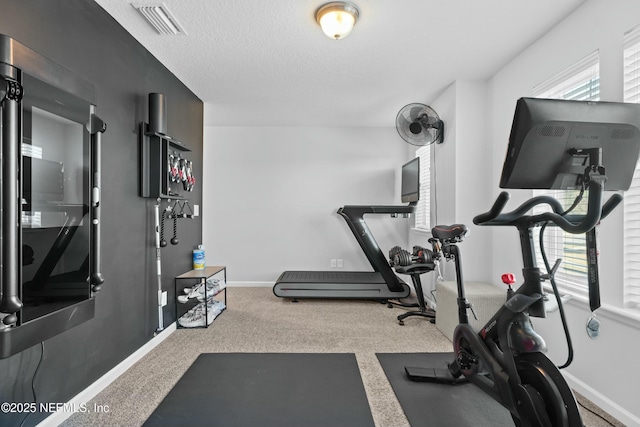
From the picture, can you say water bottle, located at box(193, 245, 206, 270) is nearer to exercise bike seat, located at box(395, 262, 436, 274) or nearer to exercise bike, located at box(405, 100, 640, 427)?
exercise bike seat, located at box(395, 262, 436, 274)

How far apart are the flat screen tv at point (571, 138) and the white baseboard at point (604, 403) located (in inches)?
52.4

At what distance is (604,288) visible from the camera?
5.76ft

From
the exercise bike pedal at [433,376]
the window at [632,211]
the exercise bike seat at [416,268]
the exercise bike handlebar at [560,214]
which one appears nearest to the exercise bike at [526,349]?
the exercise bike handlebar at [560,214]

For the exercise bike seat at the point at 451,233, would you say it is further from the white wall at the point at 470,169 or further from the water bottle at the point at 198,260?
the water bottle at the point at 198,260

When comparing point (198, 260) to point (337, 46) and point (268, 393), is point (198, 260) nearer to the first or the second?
point (268, 393)

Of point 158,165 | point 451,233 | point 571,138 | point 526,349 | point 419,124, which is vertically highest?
point 419,124

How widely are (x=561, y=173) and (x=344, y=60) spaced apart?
6.58 ft

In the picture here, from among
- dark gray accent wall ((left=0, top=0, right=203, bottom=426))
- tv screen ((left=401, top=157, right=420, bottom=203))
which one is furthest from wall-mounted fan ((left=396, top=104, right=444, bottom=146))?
dark gray accent wall ((left=0, top=0, right=203, bottom=426))

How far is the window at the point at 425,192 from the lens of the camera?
12.8 feet

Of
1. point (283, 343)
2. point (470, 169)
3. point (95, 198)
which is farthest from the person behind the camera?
point (470, 169)

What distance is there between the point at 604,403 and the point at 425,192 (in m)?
2.74

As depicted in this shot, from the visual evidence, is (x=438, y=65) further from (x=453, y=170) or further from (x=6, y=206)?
(x=6, y=206)

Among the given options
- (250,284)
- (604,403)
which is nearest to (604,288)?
(604,403)

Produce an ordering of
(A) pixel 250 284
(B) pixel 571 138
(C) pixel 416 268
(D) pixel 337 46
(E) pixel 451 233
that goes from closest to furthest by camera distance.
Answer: (B) pixel 571 138, (E) pixel 451 233, (D) pixel 337 46, (C) pixel 416 268, (A) pixel 250 284
